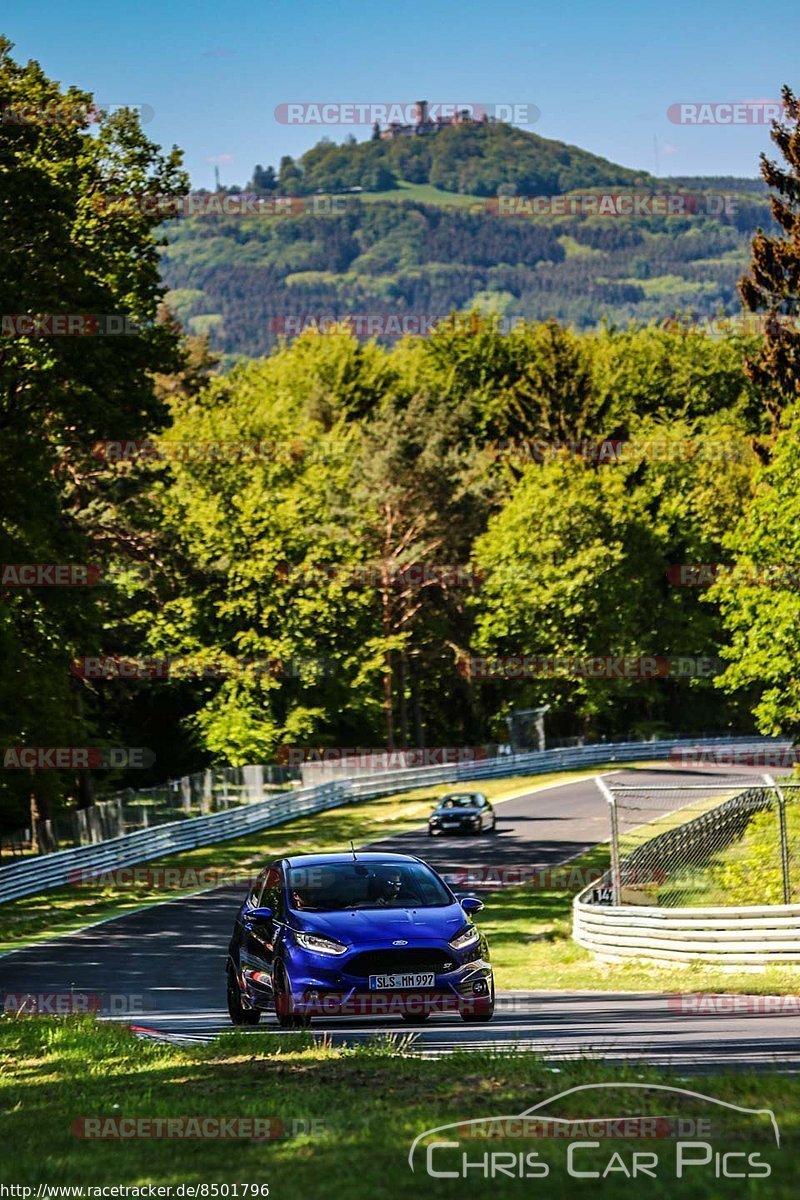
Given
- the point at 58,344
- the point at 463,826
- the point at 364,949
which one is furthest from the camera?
the point at 463,826

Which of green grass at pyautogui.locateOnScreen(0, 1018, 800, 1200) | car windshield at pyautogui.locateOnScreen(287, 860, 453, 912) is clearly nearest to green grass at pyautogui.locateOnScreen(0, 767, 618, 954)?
car windshield at pyautogui.locateOnScreen(287, 860, 453, 912)

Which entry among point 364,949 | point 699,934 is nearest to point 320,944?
point 364,949

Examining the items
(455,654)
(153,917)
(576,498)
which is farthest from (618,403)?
(153,917)

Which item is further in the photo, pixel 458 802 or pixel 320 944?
pixel 458 802

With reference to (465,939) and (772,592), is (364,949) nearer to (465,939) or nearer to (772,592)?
(465,939)

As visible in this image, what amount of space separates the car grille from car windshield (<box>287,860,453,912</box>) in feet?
2.50

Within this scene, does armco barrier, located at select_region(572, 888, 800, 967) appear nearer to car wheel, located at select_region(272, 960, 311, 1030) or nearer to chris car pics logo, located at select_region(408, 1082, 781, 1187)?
car wheel, located at select_region(272, 960, 311, 1030)

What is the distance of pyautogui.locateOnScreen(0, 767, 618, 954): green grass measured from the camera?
31312mm

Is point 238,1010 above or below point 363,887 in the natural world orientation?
below

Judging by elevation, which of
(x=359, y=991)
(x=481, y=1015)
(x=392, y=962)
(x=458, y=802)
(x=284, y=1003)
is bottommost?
(x=458, y=802)

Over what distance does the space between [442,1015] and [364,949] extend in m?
2.00

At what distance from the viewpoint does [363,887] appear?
46.2 ft

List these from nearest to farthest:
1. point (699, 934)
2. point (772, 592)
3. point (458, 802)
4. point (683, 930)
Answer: point (699, 934) → point (683, 930) → point (772, 592) → point (458, 802)

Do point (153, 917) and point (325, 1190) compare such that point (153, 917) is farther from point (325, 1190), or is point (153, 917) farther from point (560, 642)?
Result: point (560, 642)
